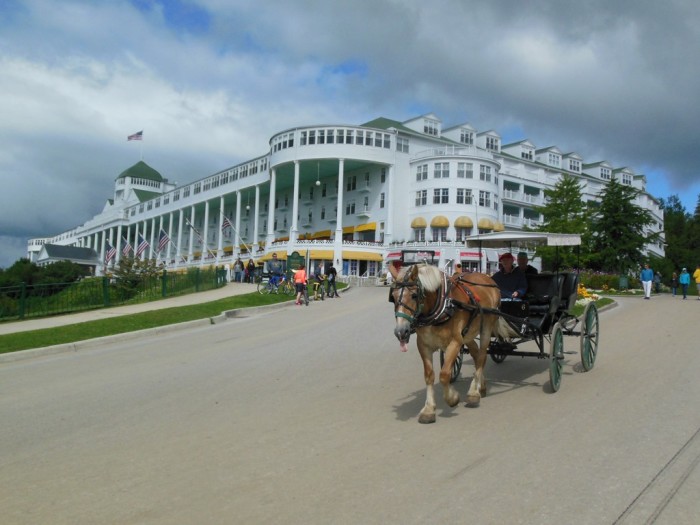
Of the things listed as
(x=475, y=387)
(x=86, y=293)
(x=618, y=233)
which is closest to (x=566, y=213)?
(x=618, y=233)

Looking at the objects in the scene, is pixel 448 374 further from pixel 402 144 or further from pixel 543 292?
pixel 402 144

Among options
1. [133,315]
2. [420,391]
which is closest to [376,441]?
[420,391]

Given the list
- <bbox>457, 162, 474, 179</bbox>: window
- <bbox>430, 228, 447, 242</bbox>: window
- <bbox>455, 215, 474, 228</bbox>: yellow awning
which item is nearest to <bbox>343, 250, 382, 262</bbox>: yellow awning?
<bbox>430, 228, 447, 242</bbox>: window

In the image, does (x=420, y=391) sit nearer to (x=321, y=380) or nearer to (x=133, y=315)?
(x=321, y=380)

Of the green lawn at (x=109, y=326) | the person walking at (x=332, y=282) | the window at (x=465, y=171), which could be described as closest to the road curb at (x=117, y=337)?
the green lawn at (x=109, y=326)

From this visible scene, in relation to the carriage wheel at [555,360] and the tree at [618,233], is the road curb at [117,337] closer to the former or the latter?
the carriage wheel at [555,360]

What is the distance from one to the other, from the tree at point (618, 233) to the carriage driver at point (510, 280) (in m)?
39.0

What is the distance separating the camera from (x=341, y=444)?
5.70 metres

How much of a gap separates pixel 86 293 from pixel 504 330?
1770 centimetres

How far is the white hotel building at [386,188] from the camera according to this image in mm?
59375

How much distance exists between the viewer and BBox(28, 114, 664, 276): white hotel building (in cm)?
5938

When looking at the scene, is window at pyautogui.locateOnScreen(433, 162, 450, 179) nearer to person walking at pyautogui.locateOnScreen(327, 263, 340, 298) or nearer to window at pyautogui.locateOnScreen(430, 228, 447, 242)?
window at pyautogui.locateOnScreen(430, 228, 447, 242)

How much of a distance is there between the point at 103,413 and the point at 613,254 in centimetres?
4550

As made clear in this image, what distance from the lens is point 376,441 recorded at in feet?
19.0
